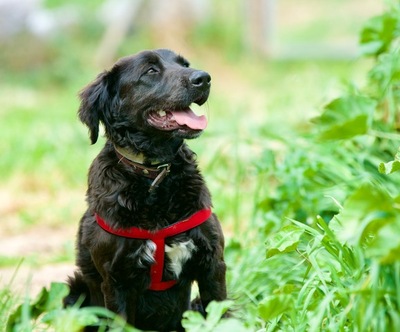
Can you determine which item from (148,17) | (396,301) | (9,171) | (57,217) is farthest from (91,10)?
(396,301)

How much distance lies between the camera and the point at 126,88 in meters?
3.96

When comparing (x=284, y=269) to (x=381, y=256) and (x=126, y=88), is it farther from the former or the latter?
(x=381, y=256)

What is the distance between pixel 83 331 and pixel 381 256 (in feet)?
6.46

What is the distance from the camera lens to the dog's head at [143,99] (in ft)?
12.6

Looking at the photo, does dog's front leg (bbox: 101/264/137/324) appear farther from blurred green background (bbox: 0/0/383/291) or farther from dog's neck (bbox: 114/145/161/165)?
blurred green background (bbox: 0/0/383/291)

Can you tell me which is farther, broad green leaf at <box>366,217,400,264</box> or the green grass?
the green grass

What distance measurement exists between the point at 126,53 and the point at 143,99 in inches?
426

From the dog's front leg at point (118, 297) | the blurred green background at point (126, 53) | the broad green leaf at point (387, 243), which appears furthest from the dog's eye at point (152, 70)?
the blurred green background at point (126, 53)

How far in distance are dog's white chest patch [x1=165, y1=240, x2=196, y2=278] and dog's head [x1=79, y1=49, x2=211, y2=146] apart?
0.54 m

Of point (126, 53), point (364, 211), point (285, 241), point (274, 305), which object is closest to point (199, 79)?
point (285, 241)

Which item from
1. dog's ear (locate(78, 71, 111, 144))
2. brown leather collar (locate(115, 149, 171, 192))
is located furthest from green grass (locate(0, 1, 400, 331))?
dog's ear (locate(78, 71, 111, 144))

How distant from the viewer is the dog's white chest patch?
3.55m

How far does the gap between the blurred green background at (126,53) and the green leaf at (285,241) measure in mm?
3237

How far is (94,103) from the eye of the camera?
3.92 metres
